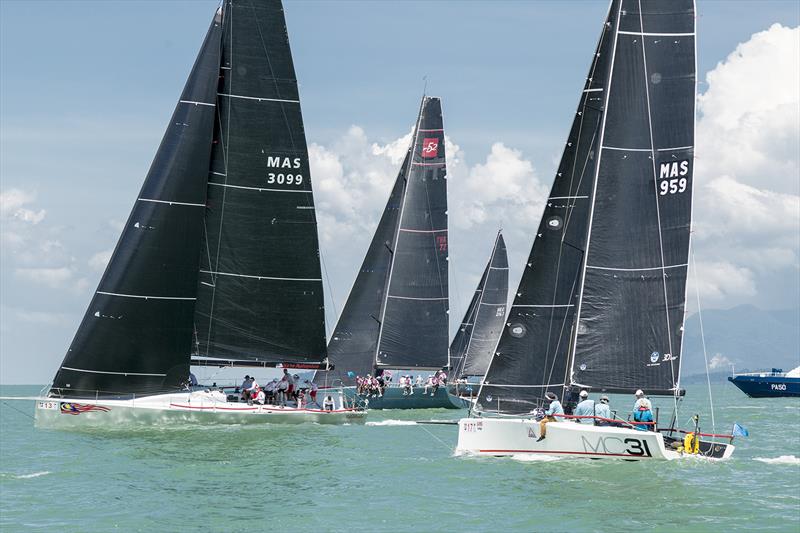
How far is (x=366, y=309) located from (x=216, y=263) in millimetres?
18049

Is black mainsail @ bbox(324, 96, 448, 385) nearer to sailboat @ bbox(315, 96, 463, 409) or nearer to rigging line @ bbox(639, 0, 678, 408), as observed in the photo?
sailboat @ bbox(315, 96, 463, 409)

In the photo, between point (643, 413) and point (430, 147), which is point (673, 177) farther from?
point (430, 147)

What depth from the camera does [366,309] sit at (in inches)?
2260

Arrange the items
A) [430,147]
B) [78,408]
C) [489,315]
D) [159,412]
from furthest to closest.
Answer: [489,315] < [430,147] < [159,412] < [78,408]

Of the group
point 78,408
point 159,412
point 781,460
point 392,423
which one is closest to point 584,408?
point 781,460

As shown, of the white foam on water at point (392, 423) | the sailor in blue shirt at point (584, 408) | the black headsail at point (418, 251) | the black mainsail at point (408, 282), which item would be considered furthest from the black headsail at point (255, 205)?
the black headsail at point (418, 251)

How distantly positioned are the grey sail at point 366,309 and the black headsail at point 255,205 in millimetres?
16195

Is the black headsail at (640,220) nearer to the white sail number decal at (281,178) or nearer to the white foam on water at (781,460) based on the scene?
A: the white foam on water at (781,460)

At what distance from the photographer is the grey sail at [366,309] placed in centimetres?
5700

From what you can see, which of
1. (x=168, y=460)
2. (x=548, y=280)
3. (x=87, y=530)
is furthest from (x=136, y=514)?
(x=548, y=280)

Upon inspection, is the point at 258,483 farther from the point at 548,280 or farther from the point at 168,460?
the point at 548,280

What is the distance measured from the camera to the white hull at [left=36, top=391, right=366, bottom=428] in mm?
36750

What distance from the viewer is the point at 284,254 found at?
133ft

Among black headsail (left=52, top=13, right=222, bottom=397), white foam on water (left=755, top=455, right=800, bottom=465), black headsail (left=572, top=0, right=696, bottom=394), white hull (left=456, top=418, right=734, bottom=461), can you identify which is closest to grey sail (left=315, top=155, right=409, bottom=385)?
black headsail (left=52, top=13, right=222, bottom=397)
